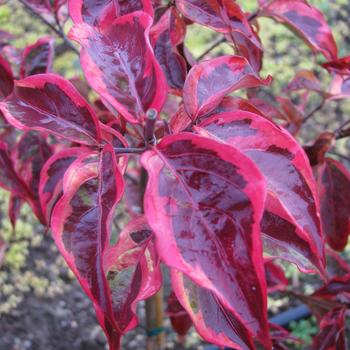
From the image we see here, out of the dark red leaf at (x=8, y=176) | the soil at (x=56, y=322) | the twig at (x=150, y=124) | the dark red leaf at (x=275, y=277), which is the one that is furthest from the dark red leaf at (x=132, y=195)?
the twig at (x=150, y=124)

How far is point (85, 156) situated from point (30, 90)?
10 cm

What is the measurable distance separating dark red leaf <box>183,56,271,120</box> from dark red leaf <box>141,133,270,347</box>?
9cm

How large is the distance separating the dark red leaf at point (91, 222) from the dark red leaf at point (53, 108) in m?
0.03

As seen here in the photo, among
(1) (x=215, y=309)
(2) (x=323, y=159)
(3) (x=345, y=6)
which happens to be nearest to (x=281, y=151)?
(1) (x=215, y=309)

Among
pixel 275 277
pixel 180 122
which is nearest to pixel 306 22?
pixel 180 122

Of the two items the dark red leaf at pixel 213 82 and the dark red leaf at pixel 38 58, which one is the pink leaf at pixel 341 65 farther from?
the dark red leaf at pixel 38 58

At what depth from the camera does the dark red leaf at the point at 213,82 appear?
56 cm

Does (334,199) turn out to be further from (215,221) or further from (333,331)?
(215,221)

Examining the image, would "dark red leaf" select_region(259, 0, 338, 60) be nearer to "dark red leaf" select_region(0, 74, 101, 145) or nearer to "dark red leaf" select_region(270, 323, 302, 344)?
"dark red leaf" select_region(0, 74, 101, 145)

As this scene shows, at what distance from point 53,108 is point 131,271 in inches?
7.9

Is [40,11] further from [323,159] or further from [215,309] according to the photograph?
[215,309]

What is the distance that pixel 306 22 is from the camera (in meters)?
0.84

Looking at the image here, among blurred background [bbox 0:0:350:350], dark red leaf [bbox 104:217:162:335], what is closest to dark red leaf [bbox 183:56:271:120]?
dark red leaf [bbox 104:217:162:335]

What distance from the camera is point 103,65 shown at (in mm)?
543
